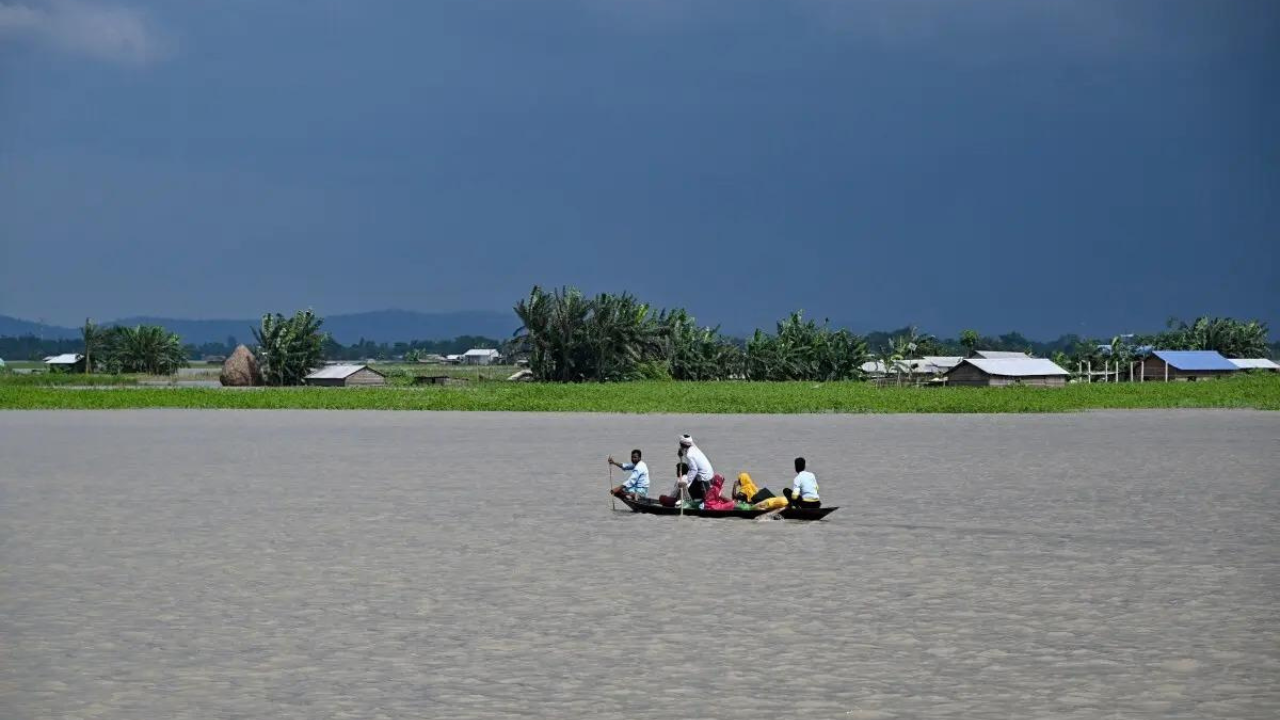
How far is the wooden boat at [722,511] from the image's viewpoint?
18.3 metres

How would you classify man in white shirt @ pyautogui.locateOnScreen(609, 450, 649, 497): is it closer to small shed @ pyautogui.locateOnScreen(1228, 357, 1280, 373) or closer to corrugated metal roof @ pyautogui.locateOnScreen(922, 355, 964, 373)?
corrugated metal roof @ pyautogui.locateOnScreen(922, 355, 964, 373)

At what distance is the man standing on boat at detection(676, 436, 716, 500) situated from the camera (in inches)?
741

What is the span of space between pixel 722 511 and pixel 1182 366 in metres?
78.6

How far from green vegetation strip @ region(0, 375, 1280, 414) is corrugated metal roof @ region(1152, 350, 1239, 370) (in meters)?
22.8

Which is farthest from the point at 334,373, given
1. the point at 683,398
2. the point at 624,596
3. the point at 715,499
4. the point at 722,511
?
the point at 624,596

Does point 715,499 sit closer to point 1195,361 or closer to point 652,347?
point 652,347

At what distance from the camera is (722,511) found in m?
18.7

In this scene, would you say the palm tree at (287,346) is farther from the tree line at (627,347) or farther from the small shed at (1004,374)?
the small shed at (1004,374)

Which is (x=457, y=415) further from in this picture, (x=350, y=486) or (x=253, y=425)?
(x=350, y=486)

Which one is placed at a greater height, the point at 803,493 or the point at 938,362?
the point at 938,362

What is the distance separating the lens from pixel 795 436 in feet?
122

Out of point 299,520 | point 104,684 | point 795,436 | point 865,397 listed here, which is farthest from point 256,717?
point 865,397

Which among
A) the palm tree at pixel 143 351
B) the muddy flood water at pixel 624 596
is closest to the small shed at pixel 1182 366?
the palm tree at pixel 143 351

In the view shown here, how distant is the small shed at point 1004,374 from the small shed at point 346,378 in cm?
3192
